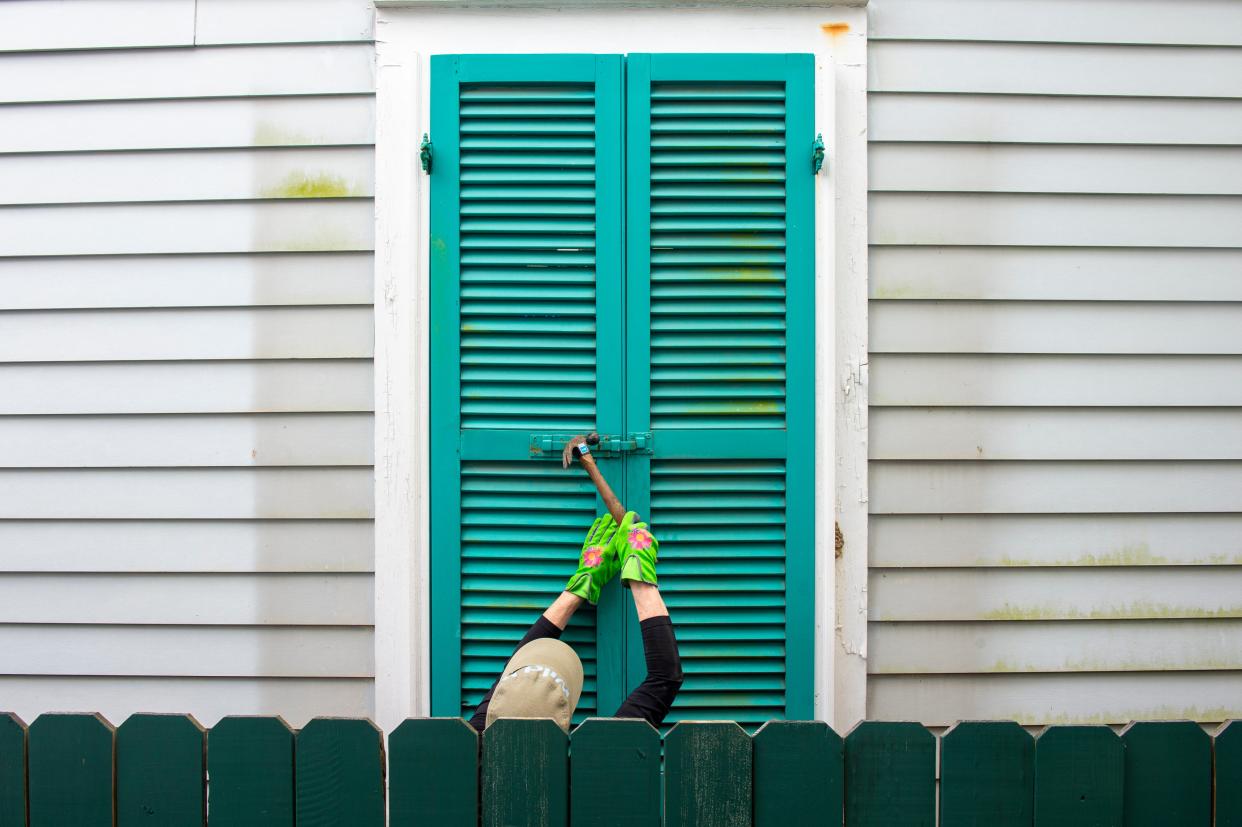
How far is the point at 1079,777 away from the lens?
1.44 metres

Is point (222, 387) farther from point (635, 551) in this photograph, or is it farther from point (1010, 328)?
point (1010, 328)

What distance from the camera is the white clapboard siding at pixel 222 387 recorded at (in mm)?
2320

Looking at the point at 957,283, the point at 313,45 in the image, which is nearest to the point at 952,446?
the point at 957,283

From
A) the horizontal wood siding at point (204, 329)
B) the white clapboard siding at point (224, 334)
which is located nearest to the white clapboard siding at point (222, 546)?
the horizontal wood siding at point (204, 329)

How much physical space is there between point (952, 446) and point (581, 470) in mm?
1176

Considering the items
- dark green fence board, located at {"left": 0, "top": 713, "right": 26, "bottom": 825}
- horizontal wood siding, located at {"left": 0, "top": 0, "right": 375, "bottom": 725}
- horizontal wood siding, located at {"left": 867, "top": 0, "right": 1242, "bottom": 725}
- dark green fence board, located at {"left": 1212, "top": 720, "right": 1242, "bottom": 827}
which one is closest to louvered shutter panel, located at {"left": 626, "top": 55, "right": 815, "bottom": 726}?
horizontal wood siding, located at {"left": 867, "top": 0, "right": 1242, "bottom": 725}

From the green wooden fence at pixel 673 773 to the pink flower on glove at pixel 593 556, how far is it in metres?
0.71

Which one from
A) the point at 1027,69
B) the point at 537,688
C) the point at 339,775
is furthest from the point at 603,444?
the point at 1027,69

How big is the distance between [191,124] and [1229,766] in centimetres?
318

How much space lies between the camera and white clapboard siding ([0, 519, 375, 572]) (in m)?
Answer: 2.33

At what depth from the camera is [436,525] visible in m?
2.27

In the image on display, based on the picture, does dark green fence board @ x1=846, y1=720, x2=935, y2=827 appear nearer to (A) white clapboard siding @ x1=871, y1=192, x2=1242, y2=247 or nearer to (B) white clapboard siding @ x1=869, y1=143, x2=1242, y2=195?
(A) white clapboard siding @ x1=871, y1=192, x2=1242, y2=247

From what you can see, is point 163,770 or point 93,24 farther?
point 93,24

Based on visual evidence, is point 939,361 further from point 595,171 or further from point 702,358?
point 595,171
